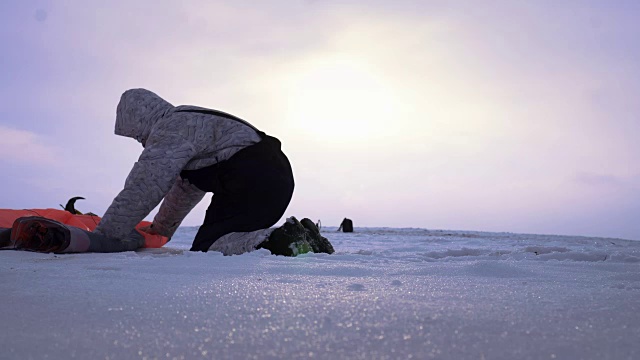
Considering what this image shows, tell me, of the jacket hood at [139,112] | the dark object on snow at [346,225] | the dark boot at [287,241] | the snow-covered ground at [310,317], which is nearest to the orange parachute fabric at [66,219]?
the jacket hood at [139,112]

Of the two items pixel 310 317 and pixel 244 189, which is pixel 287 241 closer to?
pixel 244 189

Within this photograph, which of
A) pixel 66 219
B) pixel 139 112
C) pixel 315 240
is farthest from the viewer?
pixel 66 219

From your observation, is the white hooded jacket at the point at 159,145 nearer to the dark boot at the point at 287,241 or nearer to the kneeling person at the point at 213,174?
the kneeling person at the point at 213,174

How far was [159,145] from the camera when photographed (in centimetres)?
293

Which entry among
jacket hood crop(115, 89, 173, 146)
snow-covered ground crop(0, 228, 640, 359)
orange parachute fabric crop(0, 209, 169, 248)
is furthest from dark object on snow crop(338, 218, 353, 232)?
snow-covered ground crop(0, 228, 640, 359)

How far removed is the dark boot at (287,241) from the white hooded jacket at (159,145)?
0.61 meters

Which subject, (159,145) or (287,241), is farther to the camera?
(159,145)

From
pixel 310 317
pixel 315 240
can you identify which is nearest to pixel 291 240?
pixel 315 240

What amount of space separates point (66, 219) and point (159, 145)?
149cm

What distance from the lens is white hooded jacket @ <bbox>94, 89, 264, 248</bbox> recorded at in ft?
9.45

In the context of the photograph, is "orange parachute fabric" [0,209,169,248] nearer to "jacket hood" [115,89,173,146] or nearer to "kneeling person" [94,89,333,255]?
"kneeling person" [94,89,333,255]

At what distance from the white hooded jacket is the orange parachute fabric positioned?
538 mm

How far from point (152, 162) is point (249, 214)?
652 millimetres

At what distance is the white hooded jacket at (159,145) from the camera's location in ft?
9.45
